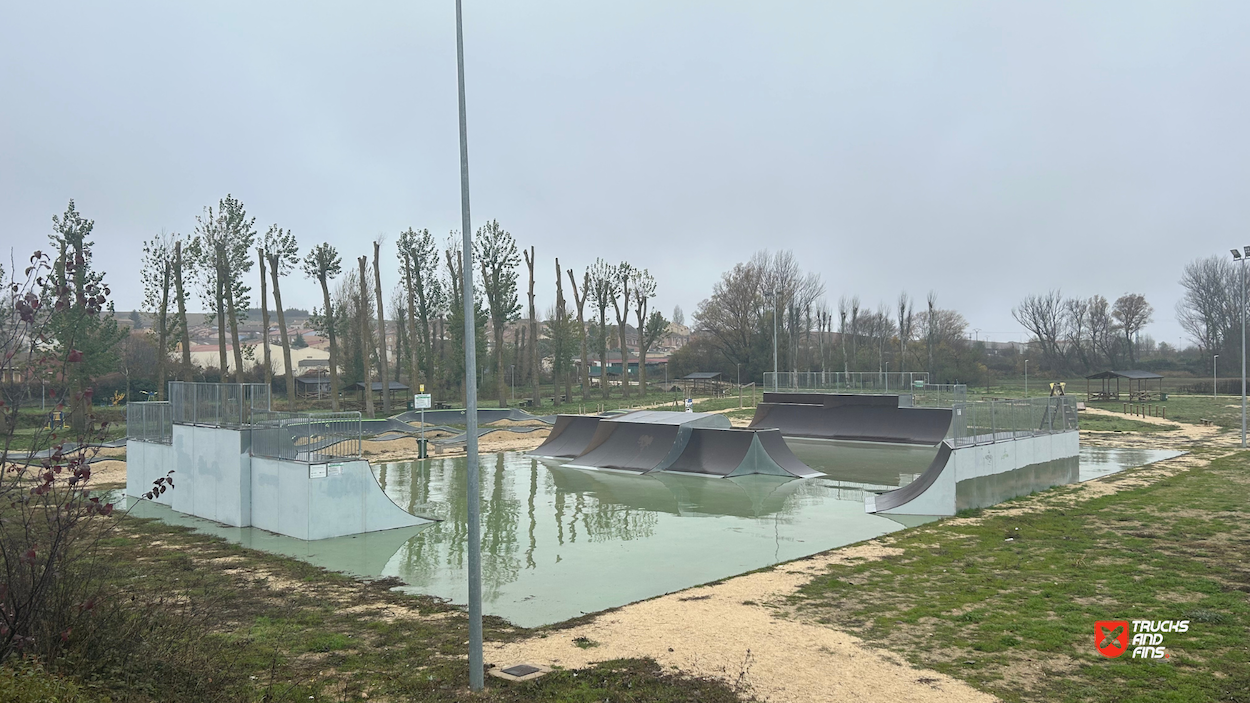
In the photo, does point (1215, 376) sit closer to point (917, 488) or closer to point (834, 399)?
point (834, 399)

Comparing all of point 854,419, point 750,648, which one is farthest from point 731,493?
point 854,419

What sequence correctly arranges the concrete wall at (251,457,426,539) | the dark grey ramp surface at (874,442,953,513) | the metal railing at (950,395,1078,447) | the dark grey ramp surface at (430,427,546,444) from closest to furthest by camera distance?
the concrete wall at (251,457,426,539)
the dark grey ramp surface at (874,442,953,513)
the metal railing at (950,395,1078,447)
the dark grey ramp surface at (430,427,546,444)

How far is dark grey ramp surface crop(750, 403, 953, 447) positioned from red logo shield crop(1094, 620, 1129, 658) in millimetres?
19482

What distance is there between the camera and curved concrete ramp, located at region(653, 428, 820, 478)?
19.2 m

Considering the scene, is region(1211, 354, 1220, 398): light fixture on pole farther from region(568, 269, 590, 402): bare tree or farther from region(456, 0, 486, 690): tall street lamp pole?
region(456, 0, 486, 690): tall street lamp pole

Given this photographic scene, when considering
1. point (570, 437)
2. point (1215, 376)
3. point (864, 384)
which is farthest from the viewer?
point (1215, 376)

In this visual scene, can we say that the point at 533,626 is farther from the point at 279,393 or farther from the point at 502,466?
the point at 279,393

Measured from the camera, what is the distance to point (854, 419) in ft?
95.0

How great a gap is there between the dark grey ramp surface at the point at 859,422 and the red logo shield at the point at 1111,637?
19.5m

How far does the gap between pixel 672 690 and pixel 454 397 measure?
51153 millimetres

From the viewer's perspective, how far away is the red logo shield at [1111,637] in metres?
6.45

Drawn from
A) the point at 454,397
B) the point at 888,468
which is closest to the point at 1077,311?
the point at 454,397

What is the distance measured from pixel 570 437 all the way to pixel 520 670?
18170 mm

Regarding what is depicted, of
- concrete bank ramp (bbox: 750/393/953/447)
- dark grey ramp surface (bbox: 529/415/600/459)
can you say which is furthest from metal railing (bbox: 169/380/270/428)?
concrete bank ramp (bbox: 750/393/953/447)
